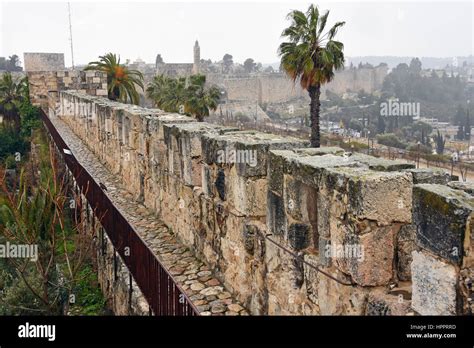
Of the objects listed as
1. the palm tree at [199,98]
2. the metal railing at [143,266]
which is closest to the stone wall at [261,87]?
the palm tree at [199,98]

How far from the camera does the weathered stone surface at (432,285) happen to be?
237 centimetres

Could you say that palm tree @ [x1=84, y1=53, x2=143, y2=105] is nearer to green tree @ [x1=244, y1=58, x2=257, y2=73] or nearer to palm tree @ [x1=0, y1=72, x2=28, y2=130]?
palm tree @ [x1=0, y1=72, x2=28, y2=130]

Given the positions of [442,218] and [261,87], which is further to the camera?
[261,87]

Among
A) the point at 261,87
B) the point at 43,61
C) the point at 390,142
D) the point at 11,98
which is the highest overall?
the point at 43,61

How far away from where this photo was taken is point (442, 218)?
238 cm

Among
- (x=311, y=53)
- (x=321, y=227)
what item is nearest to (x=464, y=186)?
(x=321, y=227)

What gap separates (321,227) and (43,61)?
4134 centimetres

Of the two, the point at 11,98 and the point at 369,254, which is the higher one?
the point at 11,98

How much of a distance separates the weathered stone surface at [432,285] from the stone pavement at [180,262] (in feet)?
5.83

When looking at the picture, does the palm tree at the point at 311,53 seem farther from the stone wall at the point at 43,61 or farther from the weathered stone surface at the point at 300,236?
the stone wall at the point at 43,61

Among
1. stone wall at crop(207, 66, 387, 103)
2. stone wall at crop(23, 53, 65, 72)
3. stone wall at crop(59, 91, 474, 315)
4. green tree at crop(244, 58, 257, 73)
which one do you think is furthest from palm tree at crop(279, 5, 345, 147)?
green tree at crop(244, 58, 257, 73)

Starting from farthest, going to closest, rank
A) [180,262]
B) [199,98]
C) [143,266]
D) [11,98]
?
[199,98], [11,98], [180,262], [143,266]

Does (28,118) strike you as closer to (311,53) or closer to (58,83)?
(58,83)

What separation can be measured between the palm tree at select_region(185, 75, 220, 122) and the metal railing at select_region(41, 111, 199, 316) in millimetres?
16740
